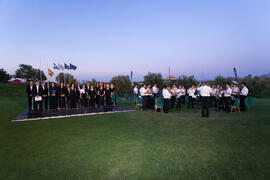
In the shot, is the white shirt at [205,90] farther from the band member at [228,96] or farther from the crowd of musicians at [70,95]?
the crowd of musicians at [70,95]

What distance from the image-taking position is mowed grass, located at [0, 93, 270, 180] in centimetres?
331

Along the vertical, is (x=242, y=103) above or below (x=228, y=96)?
below

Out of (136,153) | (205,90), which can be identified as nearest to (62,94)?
(136,153)

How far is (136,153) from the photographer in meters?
4.22

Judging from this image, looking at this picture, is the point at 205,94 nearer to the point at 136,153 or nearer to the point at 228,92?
the point at 228,92

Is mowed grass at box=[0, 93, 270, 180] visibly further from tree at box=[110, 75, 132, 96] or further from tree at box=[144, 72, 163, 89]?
tree at box=[144, 72, 163, 89]

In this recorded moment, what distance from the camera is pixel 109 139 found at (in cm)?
526

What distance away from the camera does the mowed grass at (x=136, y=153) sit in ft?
10.9

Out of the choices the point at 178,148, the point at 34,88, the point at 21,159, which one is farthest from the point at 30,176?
the point at 34,88

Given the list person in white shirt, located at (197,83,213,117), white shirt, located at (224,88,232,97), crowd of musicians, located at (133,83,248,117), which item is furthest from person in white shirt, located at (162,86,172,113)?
white shirt, located at (224,88,232,97)

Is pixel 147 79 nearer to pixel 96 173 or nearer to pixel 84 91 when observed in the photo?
pixel 84 91

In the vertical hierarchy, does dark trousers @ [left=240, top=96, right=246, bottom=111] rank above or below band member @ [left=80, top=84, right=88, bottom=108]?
below

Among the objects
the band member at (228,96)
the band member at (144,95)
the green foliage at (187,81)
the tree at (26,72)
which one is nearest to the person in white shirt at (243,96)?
the band member at (228,96)

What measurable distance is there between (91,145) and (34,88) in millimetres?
7316
